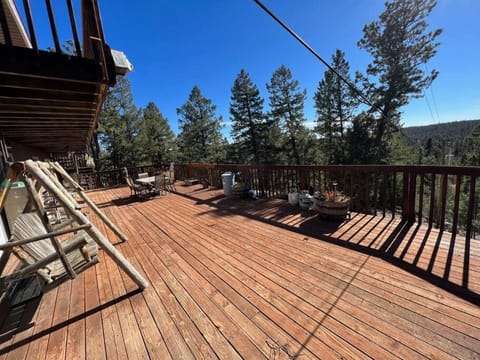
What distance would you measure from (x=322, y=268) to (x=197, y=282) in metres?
1.36

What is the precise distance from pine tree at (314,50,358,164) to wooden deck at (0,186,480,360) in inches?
573

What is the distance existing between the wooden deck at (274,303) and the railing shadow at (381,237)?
17mm

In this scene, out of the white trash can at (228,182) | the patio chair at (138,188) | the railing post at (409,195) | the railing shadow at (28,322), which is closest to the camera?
the railing shadow at (28,322)

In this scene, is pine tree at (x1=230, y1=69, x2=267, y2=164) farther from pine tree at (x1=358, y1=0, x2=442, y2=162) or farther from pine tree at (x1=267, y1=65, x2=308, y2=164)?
pine tree at (x1=358, y1=0, x2=442, y2=162)

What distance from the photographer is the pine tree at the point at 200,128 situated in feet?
70.9

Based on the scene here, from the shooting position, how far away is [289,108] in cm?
1766

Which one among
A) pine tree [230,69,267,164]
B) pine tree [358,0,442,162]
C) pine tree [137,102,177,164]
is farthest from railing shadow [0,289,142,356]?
pine tree [137,102,177,164]

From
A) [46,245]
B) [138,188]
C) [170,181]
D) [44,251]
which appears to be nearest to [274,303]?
[44,251]

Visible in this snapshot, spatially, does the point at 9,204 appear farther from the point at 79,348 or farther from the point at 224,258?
the point at 224,258

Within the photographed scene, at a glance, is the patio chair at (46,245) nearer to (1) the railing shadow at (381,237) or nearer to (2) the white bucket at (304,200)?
→ (1) the railing shadow at (381,237)

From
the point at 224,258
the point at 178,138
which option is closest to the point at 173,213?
the point at 224,258

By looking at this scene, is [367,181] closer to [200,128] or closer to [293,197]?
[293,197]

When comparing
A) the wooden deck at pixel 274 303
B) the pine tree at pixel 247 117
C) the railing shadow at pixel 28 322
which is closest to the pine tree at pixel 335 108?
the pine tree at pixel 247 117

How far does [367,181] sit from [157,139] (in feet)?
69.3
